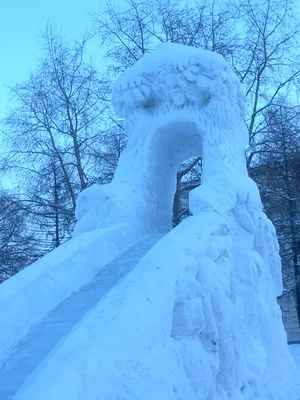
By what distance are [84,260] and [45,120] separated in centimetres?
637

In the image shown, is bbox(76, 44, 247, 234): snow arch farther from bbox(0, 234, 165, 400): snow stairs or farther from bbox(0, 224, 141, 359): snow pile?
bbox(0, 234, 165, 400): snow stairs

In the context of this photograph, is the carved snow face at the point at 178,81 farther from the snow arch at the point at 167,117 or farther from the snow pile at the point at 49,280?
the snow pile at the point at 49,280

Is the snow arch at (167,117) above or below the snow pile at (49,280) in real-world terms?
above

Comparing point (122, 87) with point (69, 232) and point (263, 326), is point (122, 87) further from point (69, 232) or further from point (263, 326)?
point (69, 232)

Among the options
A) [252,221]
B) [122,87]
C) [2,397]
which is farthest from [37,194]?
[2,397]

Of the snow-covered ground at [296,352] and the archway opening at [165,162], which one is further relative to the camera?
the snow-covered ground at [296,352]

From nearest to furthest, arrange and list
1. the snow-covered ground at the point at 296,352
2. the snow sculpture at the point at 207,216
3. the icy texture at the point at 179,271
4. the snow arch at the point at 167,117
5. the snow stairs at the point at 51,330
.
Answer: the icy texture at the point at 179,271 < the snow stairs at the point at 51,330 < the snow sculpture at the point at 207,216 < the snow arch at the point at 167,117 < the snow-covered ground at the point at 296,352

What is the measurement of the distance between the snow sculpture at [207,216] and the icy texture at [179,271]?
0.4 inches

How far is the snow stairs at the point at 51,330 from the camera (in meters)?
2.10

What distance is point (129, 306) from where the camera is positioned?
6.34 feet

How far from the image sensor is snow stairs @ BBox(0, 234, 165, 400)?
2.10 metres

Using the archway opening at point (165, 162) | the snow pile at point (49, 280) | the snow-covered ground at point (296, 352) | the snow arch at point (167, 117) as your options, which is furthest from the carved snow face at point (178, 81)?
the snow-covered ground at point (296, 352)

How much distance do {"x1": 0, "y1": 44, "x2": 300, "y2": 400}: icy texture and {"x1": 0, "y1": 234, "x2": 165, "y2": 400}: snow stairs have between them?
1.8 inches

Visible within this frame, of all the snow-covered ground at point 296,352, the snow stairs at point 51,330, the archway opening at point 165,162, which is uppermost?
the archway opening at point 165,162
